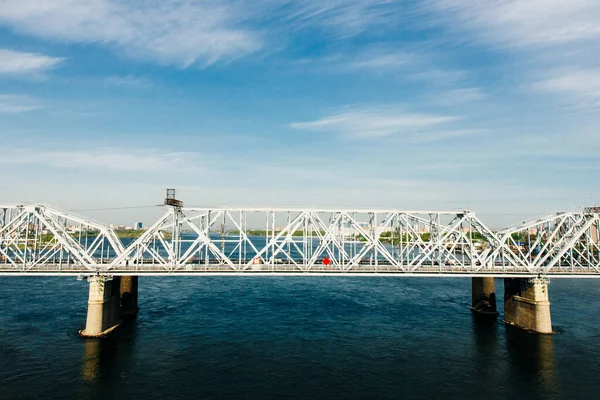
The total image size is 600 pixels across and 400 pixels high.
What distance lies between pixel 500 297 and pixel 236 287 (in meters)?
70.6

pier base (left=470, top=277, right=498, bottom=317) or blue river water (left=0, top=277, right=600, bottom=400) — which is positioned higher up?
pier base (left=470, top=277, right=498, bottom=317)

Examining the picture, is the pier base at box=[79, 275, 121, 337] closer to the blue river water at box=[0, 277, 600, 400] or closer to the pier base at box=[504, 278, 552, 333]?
the blue river water at box=[0, 277, 600, 400]

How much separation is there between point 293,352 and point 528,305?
41741 millimetres

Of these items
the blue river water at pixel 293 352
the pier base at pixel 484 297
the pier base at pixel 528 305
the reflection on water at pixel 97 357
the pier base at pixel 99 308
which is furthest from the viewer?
the pier base at pixel 484 297

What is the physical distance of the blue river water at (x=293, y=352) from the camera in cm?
4359

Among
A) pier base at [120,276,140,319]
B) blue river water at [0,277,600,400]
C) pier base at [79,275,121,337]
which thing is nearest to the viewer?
blue river water at [0,277,600,400]

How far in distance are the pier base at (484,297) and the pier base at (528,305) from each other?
16.3 ft

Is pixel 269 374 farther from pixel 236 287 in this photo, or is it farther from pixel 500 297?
pixel 500 297

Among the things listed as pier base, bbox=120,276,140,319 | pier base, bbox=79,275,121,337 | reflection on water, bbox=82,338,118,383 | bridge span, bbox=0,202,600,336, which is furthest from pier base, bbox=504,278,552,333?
pier base, bbox=120,276,140,319

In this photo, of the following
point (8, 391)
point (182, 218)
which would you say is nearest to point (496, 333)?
point (182, 218)

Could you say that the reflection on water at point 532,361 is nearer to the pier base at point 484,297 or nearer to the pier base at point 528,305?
the pier base at point 528,305

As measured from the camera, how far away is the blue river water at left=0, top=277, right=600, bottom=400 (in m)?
43.6

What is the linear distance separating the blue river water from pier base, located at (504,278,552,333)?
266 centimetres

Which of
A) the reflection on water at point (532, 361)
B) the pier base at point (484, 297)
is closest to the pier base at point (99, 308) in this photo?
the reflection on water at point (532, 361)
